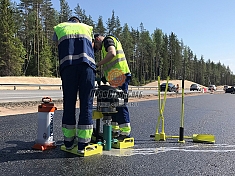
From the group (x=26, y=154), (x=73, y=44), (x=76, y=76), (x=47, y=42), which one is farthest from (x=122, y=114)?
(x=47, y=42)

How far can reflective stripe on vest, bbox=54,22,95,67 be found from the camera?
3.86 meters

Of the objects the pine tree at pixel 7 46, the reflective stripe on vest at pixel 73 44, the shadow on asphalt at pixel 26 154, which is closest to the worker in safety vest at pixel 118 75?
the reflective stripe on vest at pixel 73 44

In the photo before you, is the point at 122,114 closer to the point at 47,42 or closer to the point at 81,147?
the point at 81,147

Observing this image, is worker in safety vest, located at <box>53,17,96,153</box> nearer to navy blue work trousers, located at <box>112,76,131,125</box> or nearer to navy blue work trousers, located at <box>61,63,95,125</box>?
navy blue work trousers, located at <box>61,63,95,125</box>

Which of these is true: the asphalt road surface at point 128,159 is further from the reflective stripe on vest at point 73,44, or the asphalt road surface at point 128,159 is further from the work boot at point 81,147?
the reflective stripe on vest at point 73,44

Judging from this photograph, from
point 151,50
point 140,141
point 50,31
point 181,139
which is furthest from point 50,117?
point 151,50

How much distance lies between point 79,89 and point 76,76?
0.69 ft

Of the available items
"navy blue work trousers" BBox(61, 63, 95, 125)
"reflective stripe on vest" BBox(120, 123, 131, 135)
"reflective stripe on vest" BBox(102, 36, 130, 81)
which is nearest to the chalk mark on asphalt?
"reflective stripe on vest" BBox(120, 123, 131, 135)

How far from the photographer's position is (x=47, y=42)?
62531 millimetres

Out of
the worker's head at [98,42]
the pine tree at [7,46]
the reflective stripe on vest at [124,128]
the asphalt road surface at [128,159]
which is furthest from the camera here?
the pine tree at [7,46]

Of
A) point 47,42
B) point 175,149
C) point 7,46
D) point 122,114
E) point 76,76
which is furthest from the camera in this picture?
point 47,42

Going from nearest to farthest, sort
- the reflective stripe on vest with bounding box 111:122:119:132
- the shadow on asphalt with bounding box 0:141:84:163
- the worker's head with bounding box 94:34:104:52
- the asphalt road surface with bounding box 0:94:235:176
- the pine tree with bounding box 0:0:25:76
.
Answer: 1. the asphalt road surface with bounding box 0:94:235:176
2. the shadow on asphalt with bounding box 0:141:84:163
3. the worker's head with bounding box 94:34:104:52
4. the reflective stripe on vest with bounding box 111:122:119:132
5. the pine tree with bounding box 0:0:25:76

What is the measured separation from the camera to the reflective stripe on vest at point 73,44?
12.6 feet

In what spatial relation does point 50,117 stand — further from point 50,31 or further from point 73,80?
point 50,31
